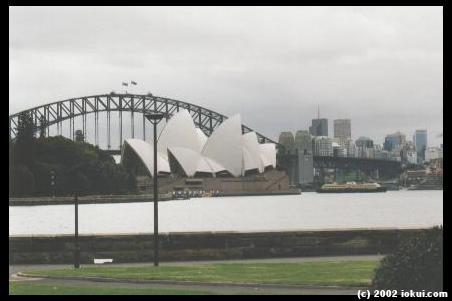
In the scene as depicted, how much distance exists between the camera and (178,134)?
146250 mm

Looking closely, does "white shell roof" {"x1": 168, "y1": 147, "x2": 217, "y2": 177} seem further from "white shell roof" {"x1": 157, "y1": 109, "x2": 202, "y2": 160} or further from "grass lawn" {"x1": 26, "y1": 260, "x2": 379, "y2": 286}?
"grass lawn" {"x1": 26, "y1": 260, "x2": 379, "y2": 286}

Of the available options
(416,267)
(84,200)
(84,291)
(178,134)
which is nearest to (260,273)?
(84,291)

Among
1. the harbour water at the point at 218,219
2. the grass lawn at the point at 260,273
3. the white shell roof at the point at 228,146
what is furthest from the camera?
the white shell roof at the point at 228,146

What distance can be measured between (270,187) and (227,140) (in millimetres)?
28858

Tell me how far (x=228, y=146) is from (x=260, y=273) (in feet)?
447

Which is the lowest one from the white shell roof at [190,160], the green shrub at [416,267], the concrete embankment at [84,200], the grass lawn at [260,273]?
the concrete embankment at [84,200]

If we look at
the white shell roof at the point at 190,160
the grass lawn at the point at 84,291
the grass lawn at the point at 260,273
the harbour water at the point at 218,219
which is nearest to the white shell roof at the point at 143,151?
the white shell roof at the point at 190,160

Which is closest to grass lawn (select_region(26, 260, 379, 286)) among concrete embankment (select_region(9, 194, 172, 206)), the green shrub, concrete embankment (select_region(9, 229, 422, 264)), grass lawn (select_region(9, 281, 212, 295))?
grass lawn (select_region(9, 281, 212, 295))

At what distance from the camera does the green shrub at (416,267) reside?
10.5 m

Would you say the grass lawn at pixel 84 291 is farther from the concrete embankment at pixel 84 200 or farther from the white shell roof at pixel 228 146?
the white shell roof at pixel 228 146

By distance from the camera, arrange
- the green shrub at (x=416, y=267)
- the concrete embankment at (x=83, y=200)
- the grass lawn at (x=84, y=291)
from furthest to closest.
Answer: the concrete embankment at (x=83, y=200) < the grass lawn at (x=84, y=291) < the green shrub at (x=416, y=267)

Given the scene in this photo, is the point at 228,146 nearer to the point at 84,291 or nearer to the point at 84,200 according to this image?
the point at 84,200

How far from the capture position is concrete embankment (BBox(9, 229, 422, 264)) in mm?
22078
